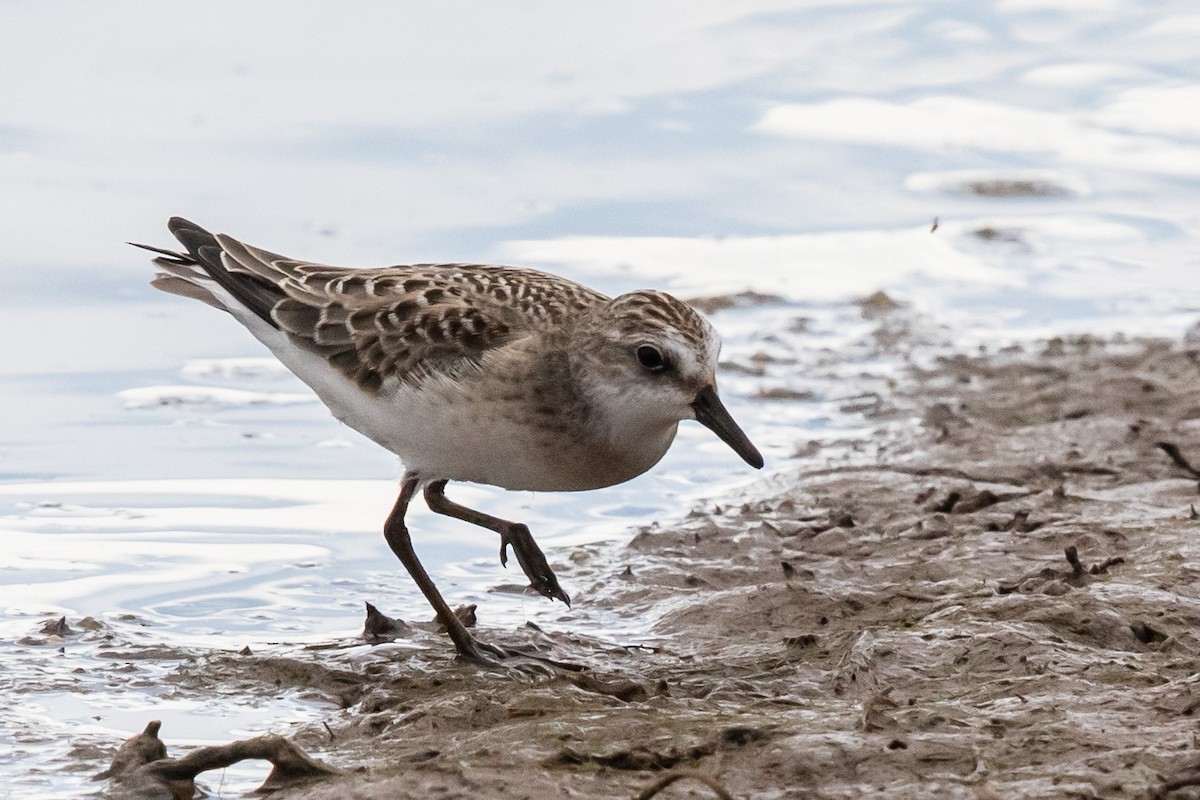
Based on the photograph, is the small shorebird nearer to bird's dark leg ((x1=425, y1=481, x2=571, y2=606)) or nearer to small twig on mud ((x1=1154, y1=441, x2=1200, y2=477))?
bird's dark leg ((x1=425, y1=481, x2=571, y2=606))

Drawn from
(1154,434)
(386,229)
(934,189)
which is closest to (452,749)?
(1154,434)

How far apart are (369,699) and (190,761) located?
1.22 m

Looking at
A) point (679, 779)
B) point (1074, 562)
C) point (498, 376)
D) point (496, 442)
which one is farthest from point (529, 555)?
point (679, 779)

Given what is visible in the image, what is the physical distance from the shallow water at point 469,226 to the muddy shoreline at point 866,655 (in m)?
0.45

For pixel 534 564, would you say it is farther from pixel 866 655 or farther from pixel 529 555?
pixel 866 655

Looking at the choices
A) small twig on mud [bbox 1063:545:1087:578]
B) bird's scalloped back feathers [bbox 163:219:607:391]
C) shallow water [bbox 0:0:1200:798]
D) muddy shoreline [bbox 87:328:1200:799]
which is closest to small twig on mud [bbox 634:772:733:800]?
muddy shoreline [bbox 87:328:1200:799]

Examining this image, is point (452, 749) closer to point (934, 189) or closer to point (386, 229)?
point (386, 229)

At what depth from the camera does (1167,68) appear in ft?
64.3

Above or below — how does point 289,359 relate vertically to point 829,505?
above

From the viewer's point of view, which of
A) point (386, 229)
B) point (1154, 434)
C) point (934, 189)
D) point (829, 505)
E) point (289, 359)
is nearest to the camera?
point (289, 359)

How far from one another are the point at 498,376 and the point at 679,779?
258 cm

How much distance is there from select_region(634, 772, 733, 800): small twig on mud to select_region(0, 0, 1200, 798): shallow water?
1504 mm

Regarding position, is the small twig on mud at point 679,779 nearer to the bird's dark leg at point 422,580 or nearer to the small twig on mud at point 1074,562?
the bird's dark leg at point 422,580

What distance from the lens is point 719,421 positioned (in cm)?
726
